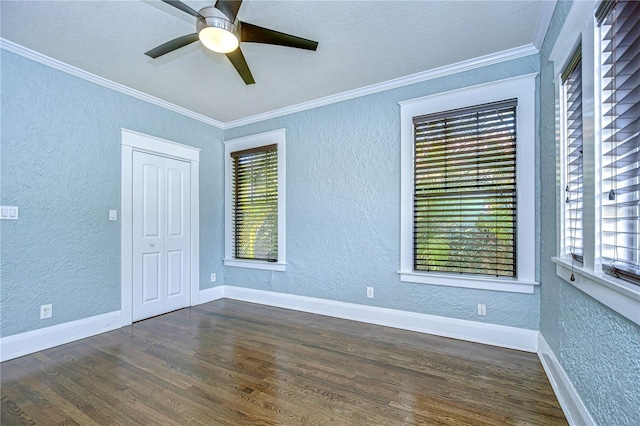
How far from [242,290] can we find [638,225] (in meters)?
4.11

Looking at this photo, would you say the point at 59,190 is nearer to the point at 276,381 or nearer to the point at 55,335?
the point at 55,335

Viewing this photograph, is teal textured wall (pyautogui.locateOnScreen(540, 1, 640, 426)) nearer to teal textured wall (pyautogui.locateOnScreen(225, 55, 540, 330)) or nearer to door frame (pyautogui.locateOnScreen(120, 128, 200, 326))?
teal textured wall (pyautogui.locateOnScreen(225, 55, 540, 330))

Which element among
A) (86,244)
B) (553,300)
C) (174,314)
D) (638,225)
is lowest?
(174,314)

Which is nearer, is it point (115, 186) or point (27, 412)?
point (27, 412)

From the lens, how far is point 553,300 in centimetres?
223

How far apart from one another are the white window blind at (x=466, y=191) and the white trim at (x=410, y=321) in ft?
1.61

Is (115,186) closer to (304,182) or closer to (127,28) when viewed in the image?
(127,28)

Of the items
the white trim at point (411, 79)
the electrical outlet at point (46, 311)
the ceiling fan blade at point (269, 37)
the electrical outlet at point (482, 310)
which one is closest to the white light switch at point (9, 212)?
the electrical outlet at point (46, 311)

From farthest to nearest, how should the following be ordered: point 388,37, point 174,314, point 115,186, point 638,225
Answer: point 174,314, point 115,186, point 388,37, point 638,225

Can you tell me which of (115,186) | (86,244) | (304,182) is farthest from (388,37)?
(86,244)

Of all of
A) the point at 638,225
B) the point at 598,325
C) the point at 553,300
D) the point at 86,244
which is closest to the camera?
the point at 638,225

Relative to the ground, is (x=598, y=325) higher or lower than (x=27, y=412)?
higher

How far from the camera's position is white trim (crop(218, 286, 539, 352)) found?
→ 2.66 meters

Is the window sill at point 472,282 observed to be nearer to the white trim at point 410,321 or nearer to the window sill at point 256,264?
the white trim at point 410,321
